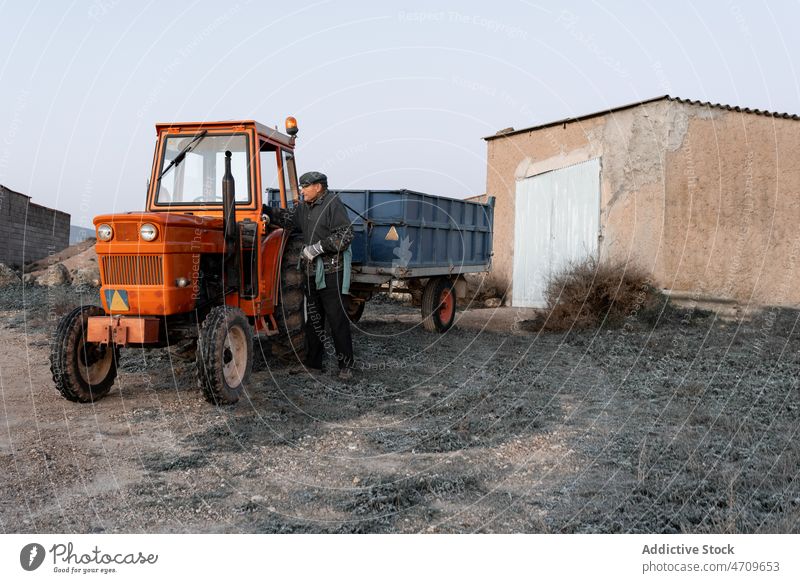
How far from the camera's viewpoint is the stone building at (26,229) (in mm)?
21062

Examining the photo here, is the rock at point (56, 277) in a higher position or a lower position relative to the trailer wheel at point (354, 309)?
higher

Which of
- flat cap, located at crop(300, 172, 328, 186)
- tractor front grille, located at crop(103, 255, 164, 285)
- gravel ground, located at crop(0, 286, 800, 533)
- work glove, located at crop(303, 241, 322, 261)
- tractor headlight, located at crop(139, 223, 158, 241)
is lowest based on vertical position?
gravel ground, located at crop(0, 286, 800, 533)

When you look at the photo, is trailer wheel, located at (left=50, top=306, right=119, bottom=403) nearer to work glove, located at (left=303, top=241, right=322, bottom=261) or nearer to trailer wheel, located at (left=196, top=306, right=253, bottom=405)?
trailer wheel, located at (left=196, top=306, right=253, bottom=405)

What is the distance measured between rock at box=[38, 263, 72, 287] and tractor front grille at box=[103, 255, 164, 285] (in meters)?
12.0

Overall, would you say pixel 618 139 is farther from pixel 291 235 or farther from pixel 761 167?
pixel 291 235

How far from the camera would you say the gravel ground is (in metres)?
3.30

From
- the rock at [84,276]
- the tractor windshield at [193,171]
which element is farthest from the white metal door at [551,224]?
the rock at [84,276]

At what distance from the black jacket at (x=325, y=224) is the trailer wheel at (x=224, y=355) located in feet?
4.07

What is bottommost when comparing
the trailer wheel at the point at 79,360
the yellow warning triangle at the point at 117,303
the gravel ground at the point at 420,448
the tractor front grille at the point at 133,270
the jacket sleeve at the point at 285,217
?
the gravel ground at the point at 420,448

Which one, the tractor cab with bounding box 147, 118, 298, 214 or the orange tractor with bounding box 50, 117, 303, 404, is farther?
the tractor cab with bounding box 147, 118, 298, 214

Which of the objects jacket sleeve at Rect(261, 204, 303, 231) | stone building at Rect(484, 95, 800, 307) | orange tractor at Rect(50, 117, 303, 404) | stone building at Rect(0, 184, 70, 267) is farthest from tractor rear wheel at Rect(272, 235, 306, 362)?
stone building at Rect(0, 184, 70, 267)

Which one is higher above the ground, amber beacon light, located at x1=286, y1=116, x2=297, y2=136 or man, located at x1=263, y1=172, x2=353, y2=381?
amber beacon light, located at x1=286, y1=116, x2=297, y2=136

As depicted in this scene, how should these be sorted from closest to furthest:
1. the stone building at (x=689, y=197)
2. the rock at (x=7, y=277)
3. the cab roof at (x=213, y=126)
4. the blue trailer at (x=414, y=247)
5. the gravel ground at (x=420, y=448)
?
the gravel ground at (x=420, y=448)
the cab roof at (x=213, y=126)
the blue trailer at (x=414, y=247)
the stone building at (x=689, y=197)
the rock at (x=7, y=277)

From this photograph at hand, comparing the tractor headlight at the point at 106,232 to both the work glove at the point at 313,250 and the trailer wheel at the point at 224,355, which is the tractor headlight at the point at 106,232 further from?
the work glove at the point at 313,250
